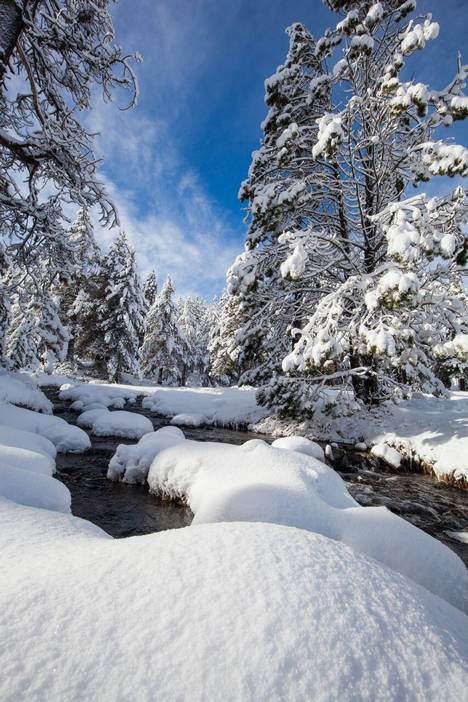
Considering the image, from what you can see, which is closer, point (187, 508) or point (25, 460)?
point (25, 460)

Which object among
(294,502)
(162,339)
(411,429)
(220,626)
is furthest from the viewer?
(162,339)

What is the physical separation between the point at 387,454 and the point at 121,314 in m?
24.0

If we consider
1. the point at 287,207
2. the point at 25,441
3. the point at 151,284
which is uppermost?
the point at 151,284

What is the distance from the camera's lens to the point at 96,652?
106 centimetres

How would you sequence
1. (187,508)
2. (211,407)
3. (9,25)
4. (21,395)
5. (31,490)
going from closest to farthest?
(31,490) → (187,508) → (9,25) → (21,395) → (211,407)

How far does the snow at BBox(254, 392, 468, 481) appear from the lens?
6.84m

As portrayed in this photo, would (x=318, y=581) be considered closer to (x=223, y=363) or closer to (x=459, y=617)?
(x=459, y=617)

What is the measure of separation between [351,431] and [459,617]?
331 inches

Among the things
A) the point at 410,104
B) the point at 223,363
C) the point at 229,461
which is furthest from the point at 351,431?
the point at 223,363

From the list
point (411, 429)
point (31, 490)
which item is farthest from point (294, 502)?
point (411, 429)

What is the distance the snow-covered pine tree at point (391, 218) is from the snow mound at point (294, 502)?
11.4 feet

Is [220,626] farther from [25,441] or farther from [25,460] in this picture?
[25,441]

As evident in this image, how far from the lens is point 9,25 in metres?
4.80

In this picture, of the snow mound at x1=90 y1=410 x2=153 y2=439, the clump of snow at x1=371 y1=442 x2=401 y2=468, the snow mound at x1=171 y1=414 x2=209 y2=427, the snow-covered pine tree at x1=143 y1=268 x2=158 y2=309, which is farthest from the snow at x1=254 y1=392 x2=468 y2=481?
the snow-covered pine tree at x1=143 y1=268 x2=158 y2=309
